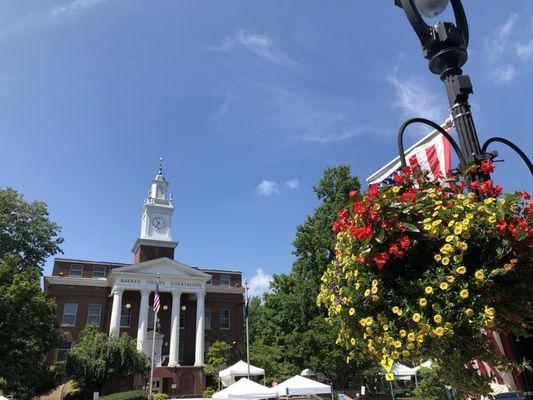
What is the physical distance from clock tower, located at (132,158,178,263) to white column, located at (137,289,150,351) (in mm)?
6594

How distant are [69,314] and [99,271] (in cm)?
714

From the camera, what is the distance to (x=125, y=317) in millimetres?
44344

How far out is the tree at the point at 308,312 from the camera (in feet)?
92.4

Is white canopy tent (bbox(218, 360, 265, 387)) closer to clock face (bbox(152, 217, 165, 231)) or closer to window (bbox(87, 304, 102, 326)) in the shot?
window (bbox(87, 304, 102, 326))

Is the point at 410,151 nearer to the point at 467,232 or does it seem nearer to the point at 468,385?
the point at 467,232

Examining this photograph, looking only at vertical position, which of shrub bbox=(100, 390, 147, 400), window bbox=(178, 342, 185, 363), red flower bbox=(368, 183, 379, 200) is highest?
window bbox=(178, 342, 185, 363)

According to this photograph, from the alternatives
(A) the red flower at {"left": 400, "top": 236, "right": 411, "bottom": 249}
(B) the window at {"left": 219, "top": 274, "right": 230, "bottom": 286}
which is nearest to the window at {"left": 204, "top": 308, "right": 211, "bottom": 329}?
(B) the window at {"left": 219, "top": 274, "right": 230, "bottom": 286}

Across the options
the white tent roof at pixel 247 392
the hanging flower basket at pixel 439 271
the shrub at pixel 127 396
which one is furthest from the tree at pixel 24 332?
the hanging flower basket at pixel 439 271

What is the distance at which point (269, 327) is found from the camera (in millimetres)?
33938

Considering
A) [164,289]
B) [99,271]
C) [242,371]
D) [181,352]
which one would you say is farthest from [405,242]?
[99,271]

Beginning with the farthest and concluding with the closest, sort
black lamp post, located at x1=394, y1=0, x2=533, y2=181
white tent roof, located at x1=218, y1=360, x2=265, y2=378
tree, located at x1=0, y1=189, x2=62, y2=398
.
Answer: white tent roof, located at x1=218, y1=360, x2=265, y2=378, tree, located at x1=0, y1=189, x2=62, y2=398, black lamp post, located at x1=394, y1=0, x2=533, y2=181

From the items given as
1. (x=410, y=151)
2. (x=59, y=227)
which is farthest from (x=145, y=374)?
(x=410, y=151)

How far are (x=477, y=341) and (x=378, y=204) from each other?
130cm

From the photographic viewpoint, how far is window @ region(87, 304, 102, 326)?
43.6 m
